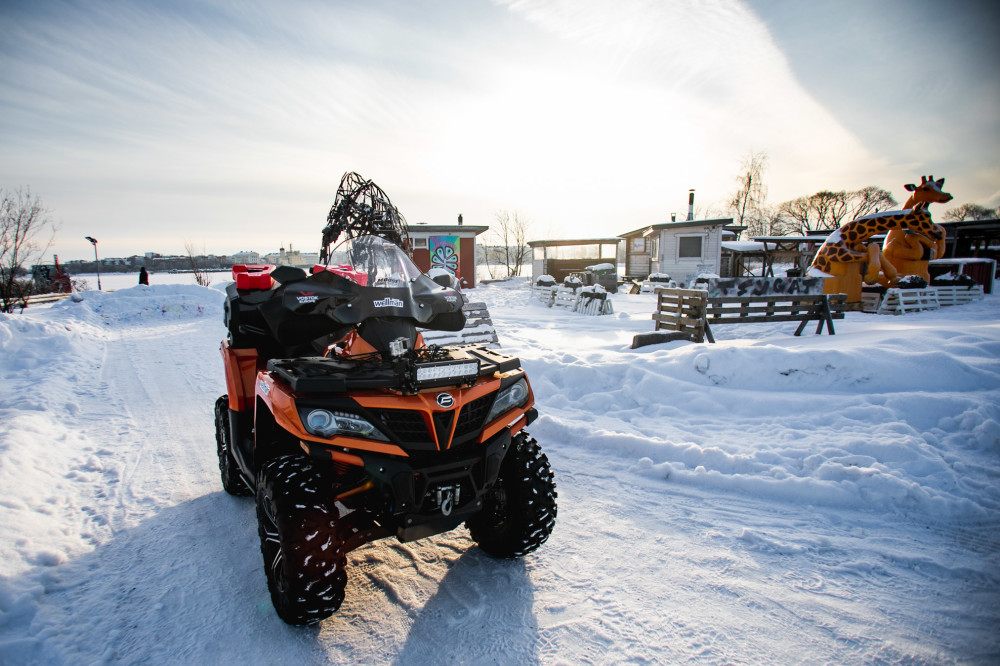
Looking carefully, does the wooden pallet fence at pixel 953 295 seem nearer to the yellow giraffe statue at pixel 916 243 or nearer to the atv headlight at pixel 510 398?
the yellow giraffe statue at pixel 916 243

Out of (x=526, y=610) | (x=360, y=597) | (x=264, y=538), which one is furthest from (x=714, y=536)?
(x=264, y=538)

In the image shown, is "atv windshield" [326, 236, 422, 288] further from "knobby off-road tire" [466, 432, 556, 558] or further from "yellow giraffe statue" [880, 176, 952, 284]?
"yellow giraffe statue" [880, 176, 952, 284]

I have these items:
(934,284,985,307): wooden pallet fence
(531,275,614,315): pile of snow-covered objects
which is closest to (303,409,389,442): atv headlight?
(531,275,614,315): pile of snow-covered objects

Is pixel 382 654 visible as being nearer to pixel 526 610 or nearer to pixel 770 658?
pixel 526 610

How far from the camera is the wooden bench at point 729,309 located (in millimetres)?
8703

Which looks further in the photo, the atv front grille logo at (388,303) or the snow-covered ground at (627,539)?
the atv front grille logo at (388,303)

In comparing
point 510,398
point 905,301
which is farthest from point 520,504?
point 905,301

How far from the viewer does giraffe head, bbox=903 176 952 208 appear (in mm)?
14797

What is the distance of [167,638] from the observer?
2262 mm

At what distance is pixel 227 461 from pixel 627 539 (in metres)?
2.98

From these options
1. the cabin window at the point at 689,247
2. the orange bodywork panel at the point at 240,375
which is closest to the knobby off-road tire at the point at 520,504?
the orange bodywork panel at the point at 240,375

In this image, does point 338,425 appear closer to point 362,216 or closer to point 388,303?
point 388,303

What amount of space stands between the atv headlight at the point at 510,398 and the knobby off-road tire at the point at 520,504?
0.93ft

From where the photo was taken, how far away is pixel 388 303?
243cm
